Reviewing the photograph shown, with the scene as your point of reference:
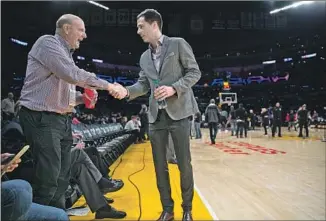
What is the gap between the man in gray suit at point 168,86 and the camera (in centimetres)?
215

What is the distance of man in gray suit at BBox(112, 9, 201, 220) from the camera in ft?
7.06

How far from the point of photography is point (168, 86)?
6.82ft

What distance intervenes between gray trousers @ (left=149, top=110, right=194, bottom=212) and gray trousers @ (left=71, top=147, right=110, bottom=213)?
48 cm

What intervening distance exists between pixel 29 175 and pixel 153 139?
0.86 metres

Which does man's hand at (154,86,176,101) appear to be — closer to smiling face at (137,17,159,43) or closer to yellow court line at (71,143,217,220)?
smiling face at (137,17,159,43)

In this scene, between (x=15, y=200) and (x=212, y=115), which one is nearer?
(x=15, y=200)

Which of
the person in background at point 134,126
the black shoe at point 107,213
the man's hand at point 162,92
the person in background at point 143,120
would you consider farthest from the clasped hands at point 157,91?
the person in background at point 134,126

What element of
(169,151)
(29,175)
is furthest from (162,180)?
(29,175)

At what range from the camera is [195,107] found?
233 centimetres

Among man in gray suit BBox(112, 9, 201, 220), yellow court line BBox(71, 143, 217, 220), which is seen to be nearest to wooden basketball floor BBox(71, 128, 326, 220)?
yellow court line BBox(71, 143, 217, 220)

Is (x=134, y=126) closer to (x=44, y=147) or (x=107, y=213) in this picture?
(x=107, y=213)

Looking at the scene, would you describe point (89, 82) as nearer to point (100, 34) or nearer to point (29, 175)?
point (29, 175)

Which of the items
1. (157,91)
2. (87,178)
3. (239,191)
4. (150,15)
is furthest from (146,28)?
(239,191)

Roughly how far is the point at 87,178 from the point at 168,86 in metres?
0.97
